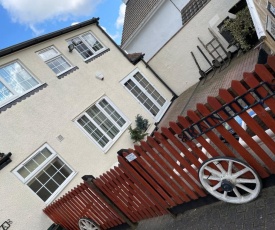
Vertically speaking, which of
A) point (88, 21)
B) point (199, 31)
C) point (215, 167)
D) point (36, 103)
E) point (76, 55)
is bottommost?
point (215, 167)

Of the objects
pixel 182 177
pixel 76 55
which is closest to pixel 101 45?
pixel 76 55

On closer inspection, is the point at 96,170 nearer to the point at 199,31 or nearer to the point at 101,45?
the point at 101,45

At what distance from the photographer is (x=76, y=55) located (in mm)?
11875

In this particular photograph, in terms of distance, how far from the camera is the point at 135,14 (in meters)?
21.5

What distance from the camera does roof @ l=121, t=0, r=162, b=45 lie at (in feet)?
63.9

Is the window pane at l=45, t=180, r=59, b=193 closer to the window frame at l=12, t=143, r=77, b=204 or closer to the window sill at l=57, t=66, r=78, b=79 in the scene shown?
the window frame at l=12, t=143, r=77, b=204

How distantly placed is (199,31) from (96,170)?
8901 millimetres

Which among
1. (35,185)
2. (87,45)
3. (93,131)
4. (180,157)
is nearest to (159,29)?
(87,45)

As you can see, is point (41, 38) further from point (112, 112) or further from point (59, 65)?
point (112, 112)

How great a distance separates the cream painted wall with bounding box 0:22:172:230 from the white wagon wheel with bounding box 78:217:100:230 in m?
1.72

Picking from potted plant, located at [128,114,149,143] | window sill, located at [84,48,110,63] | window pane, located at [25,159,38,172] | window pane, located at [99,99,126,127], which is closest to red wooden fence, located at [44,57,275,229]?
window pane, located at [25,159,38,172]

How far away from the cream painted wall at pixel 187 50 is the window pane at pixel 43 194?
955 centimetres

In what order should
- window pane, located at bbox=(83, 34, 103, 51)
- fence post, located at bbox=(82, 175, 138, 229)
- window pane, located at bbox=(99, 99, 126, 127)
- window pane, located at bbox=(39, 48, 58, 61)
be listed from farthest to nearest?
window pane, located at bbox=(83, 34, 103, 51) < window pane, located at bbox=(99, 99, 126, 127) < window pane, located at bbox=(39, 48, 58, 61) < fence post, located at bbox=(82, 175, 138, 229)

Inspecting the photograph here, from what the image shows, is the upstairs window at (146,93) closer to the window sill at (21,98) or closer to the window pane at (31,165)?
the window sill at (21,98)
